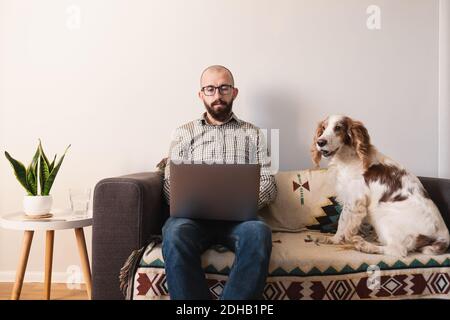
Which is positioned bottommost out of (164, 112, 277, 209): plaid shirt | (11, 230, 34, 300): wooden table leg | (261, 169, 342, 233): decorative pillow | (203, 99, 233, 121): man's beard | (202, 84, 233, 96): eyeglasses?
(11, 230, 34, 300): wooden table leg

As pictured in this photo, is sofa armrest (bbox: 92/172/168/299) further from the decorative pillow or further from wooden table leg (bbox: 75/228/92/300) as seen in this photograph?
the decorative pillow

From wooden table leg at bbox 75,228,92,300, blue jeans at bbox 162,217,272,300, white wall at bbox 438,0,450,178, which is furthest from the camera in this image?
white wall at bbox 438,0,450,178

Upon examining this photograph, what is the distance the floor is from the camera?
6.96 feet

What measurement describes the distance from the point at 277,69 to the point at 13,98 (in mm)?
1783

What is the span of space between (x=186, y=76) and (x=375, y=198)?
4.62ft

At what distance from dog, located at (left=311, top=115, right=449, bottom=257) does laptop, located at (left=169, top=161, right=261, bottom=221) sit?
54 centimetres

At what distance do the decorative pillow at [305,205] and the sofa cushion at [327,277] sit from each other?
495 mm

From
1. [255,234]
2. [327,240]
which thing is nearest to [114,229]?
[255,234]

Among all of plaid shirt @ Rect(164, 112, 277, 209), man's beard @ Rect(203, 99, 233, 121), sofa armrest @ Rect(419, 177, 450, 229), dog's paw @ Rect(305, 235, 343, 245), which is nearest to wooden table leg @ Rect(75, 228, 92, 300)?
plaid shirt @ Rect(164, 112, 277, 209)

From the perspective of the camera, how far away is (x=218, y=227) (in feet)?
5.15

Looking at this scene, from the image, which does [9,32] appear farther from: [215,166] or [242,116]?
[215,166]

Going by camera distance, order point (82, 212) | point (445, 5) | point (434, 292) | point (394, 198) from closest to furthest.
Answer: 1. point (434, 292)
2. point (394, 198)
3. point (82, 212)
4. point (445, 5)
